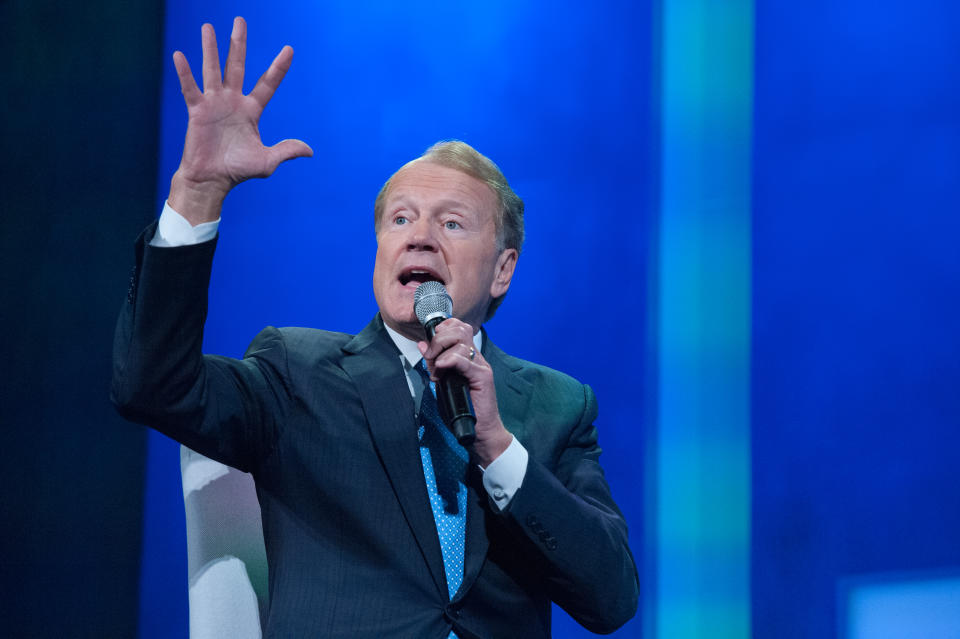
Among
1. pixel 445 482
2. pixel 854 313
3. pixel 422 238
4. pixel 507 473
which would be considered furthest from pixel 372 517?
pixel 854 313

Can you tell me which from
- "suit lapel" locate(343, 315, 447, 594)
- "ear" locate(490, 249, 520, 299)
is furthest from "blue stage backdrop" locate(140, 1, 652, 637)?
"suit lapel" locate(343, 315, 447, 594)

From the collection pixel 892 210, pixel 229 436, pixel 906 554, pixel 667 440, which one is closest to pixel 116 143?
pixel 229 436

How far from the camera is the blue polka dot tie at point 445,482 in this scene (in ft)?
4.75

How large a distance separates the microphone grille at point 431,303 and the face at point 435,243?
0.15m

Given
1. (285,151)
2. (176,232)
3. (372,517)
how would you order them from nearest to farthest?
(176,232)
(285,151)
(372,517)

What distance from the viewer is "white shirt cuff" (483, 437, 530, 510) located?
1.35 m

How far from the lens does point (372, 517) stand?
1.44m

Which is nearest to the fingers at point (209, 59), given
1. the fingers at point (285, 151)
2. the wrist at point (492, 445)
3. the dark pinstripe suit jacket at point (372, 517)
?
the fingers at point (285, 151)

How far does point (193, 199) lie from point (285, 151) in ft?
0.55

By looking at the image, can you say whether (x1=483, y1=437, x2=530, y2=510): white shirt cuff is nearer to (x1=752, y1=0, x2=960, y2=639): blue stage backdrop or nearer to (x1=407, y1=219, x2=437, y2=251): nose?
(x1=407, y1=219, x2=437, y2=251): nose

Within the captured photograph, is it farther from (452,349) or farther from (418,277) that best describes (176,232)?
(418,277)

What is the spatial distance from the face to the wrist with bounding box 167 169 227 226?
445 millimetres

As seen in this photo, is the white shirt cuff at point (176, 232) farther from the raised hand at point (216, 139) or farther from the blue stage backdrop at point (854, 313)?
the blue stage backdrop at point (854, 313)

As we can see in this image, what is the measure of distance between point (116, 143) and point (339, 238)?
63 cm
